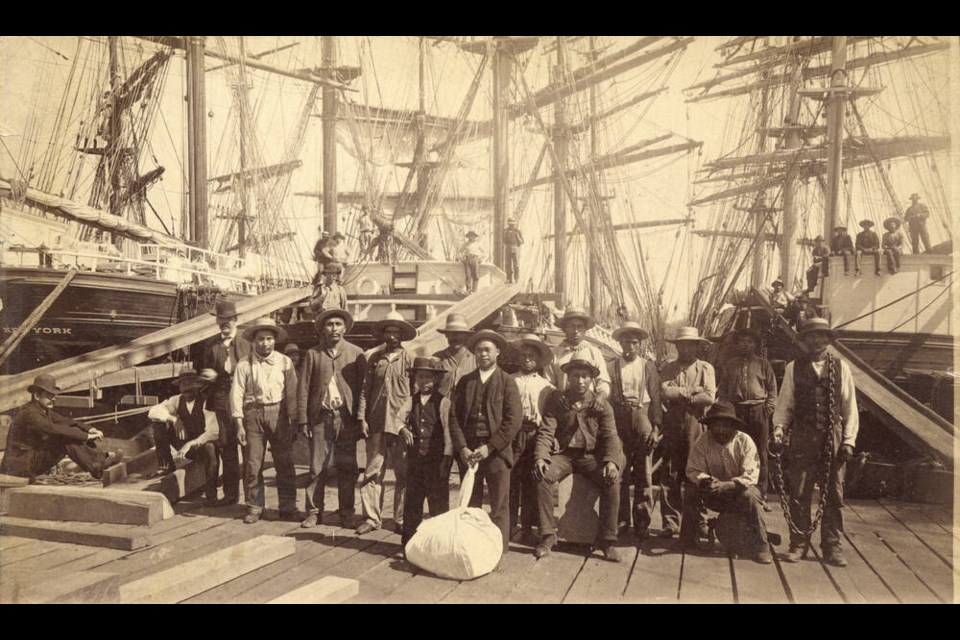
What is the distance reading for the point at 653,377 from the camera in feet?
16.9

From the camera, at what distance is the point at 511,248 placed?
1374 cm

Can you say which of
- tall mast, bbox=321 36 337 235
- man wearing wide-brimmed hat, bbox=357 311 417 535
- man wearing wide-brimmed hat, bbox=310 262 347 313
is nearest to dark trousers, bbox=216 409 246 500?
man wearing wide-brimmed hat, bbox=357 311 417 535

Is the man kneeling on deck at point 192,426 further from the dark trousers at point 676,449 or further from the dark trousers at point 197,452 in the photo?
the dark trousers at point 676,449

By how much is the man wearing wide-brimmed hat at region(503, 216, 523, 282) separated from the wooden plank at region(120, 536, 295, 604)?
31.2ft

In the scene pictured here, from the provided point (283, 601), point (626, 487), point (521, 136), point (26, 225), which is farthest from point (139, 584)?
point (521, 136)

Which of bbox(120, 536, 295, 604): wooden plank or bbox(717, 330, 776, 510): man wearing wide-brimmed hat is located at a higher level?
bbox(717, 330, 776, 510): man wearing wide-brimmed hat

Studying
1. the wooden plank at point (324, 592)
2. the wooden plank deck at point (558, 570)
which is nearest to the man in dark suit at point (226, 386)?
the wooden plank deck at point (558, 570)

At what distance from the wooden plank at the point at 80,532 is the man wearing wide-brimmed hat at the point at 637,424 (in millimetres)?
3895

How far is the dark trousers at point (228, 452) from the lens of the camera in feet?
18.8

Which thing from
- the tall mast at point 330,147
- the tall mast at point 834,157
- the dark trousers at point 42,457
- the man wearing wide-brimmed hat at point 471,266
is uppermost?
the tall mast at point 330,147

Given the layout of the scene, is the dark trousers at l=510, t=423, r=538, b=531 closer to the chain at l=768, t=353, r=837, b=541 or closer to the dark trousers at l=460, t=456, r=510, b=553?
Answer: the dark trousers at l=460, t=456, r=510, b=553

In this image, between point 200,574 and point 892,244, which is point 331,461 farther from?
point 892,244

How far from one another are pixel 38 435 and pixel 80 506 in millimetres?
1058

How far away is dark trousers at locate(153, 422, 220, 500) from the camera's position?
593 centimetres
